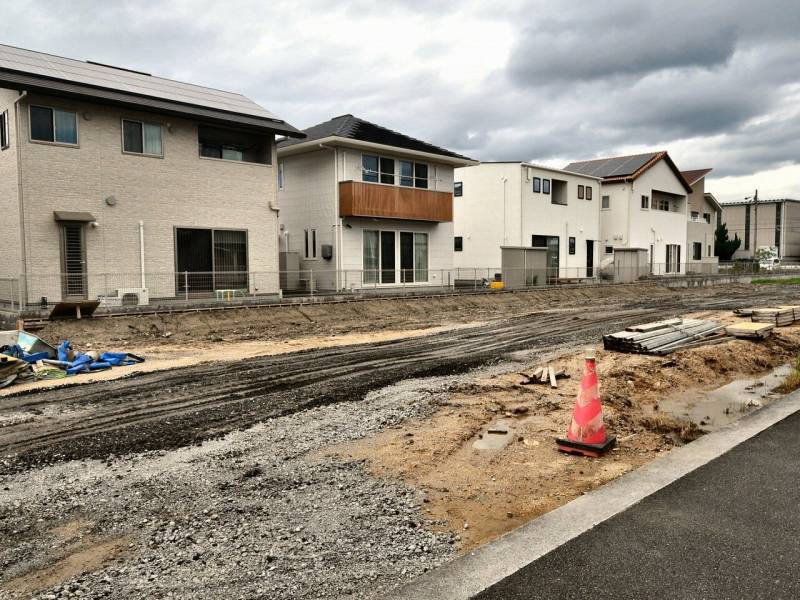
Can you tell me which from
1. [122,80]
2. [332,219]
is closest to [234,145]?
[122,80]

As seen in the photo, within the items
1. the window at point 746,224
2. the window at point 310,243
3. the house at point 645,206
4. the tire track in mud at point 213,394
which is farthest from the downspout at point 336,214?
the window at point 746,224

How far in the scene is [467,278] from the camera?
29.5 m

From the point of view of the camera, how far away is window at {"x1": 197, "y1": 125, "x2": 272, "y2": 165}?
69.6 ft

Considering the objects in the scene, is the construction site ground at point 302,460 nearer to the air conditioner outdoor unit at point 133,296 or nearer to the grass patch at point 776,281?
the air conditioner outdoor unit at point 133,296

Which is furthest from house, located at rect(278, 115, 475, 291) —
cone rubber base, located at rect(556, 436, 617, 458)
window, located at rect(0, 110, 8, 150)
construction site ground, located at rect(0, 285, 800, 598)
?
cone rubber base, located at rect(556, 436, 617, 458)

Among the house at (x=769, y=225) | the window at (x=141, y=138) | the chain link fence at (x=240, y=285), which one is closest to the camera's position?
the chain link fence at (x=240, y=285)

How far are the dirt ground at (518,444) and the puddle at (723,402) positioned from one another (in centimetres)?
20

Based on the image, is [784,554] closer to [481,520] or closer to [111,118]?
[481,520]

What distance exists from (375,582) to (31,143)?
1825 cm

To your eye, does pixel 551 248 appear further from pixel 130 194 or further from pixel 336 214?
pixel 130 194

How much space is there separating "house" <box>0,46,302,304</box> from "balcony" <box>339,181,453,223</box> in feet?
11.1

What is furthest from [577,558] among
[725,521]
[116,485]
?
[116,485]

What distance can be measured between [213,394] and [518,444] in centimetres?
476

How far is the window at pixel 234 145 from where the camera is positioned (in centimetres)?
2120
